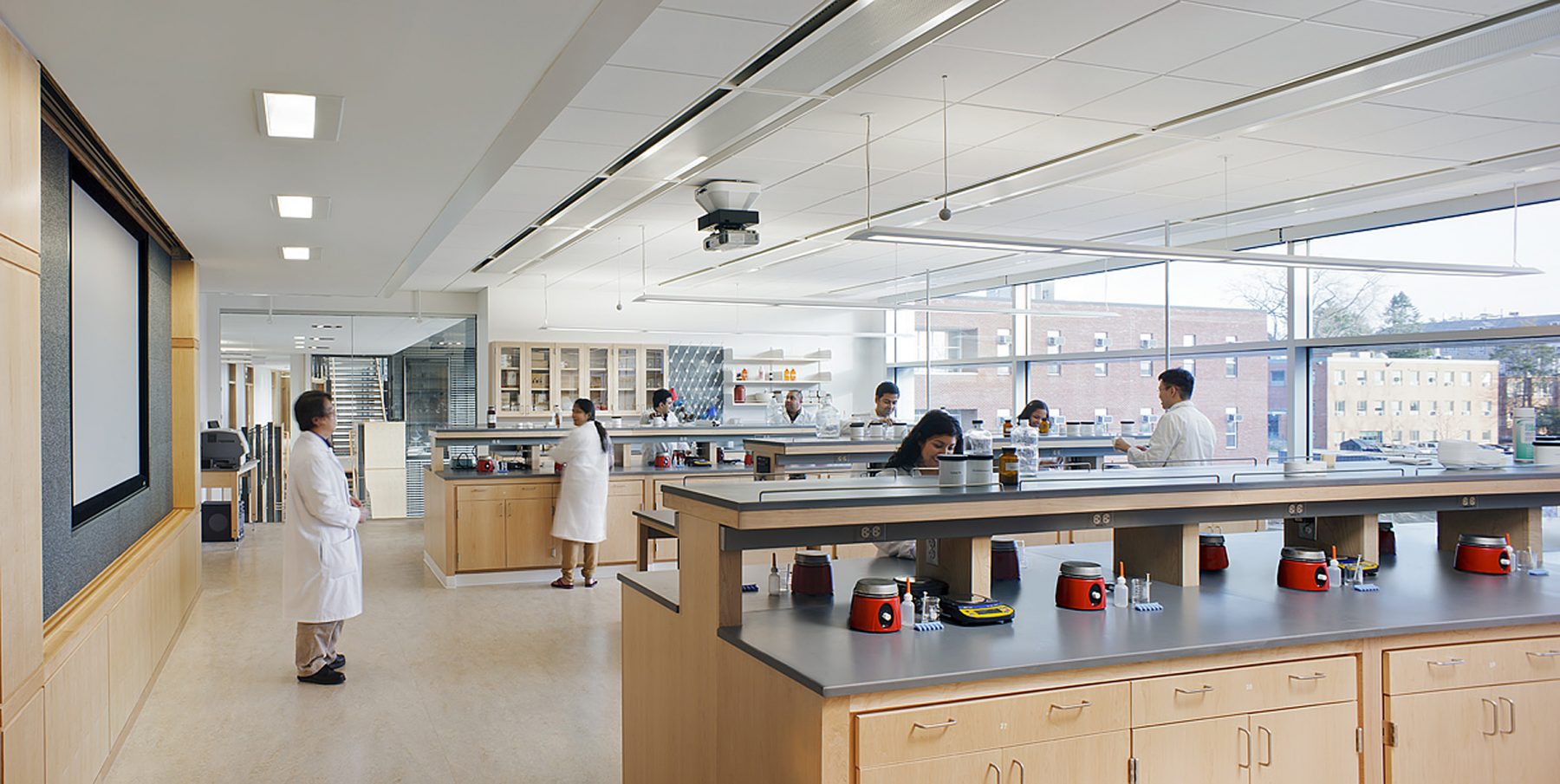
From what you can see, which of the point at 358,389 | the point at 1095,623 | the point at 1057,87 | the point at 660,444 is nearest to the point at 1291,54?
the point at 1057,87

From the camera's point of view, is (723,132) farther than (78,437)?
Yes

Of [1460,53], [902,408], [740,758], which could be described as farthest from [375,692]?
[902,408]

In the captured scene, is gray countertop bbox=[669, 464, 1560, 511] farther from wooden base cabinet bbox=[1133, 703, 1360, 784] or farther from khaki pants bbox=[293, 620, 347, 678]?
khaki pants bbox=[293, 620, 347, 678]

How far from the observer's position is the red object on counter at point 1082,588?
3.03m

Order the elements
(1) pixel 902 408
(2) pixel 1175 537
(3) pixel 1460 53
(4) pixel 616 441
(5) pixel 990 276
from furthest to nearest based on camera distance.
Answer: (1) pixel 902 408, (5) pixel 990 276, (4) pixel 616 441, (3) pixel 1460 53, (2) pixel 1175 537

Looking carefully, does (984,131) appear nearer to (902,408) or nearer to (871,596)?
(871,596)

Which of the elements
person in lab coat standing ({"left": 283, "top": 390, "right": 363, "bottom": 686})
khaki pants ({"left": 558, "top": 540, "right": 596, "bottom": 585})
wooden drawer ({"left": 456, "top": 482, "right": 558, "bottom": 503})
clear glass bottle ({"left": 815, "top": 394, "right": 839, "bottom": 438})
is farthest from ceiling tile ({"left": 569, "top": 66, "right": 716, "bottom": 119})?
clear glass bottle ({"left": 815, "top": 394, "right": 839, "bottom": 438})

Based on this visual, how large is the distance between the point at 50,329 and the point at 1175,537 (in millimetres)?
3890

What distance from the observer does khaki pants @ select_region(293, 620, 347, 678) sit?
5.21 meters

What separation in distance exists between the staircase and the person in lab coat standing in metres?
7.98

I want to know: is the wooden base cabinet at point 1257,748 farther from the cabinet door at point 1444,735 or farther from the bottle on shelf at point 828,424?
the bottle on shelf at point 828,424

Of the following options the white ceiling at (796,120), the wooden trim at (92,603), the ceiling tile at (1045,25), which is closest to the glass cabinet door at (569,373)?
the white ceiling at (796,120)

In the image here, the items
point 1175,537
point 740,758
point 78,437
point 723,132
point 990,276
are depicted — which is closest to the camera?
point 740,758

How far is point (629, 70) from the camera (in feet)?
12.7
